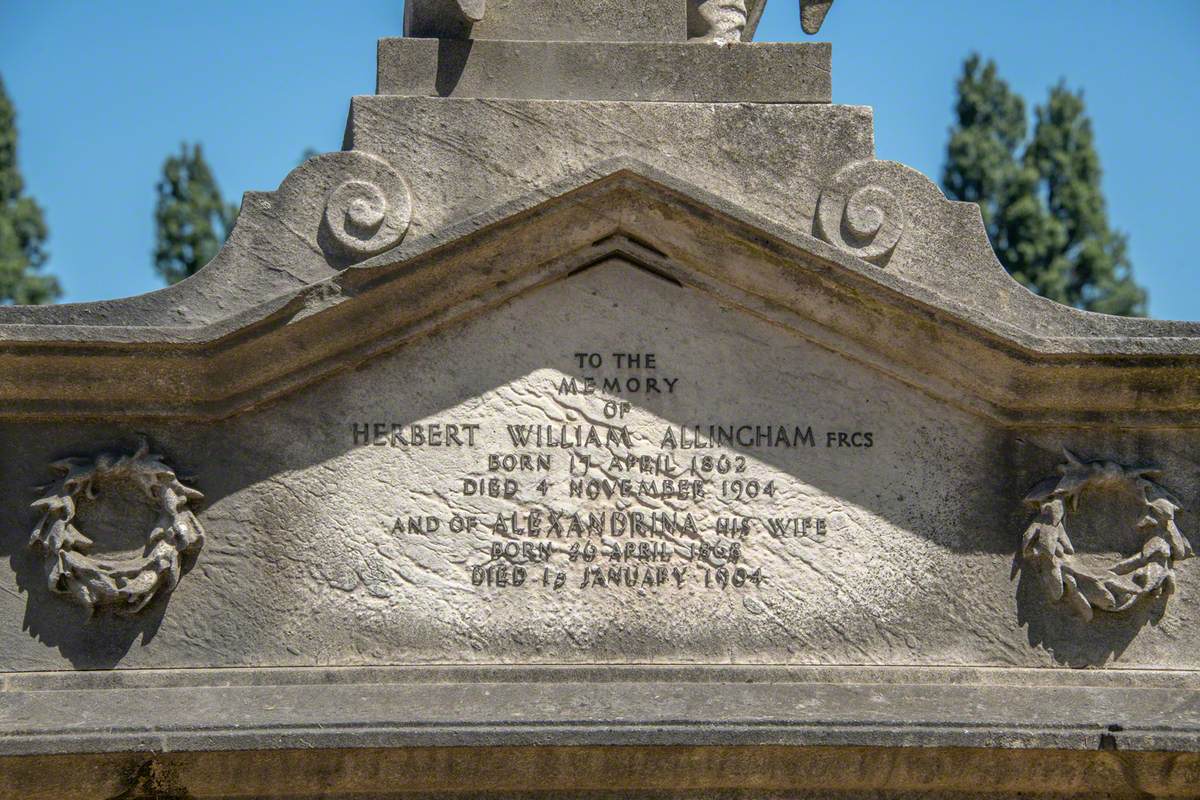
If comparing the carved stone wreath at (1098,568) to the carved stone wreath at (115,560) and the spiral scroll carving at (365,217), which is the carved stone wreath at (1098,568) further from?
→ the carved stone wreath at (115,560)

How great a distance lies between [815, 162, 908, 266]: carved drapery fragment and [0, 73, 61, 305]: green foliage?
58.1 ft

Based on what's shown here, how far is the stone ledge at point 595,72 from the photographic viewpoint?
7039mm

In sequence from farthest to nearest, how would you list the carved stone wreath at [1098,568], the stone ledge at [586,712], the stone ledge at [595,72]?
1. the stone ledge at [595,72]
2. the carved stone wreath at [1098,568]
3. the stone ledge at [586,712]

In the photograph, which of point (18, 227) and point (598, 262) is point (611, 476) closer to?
point (598, 262)

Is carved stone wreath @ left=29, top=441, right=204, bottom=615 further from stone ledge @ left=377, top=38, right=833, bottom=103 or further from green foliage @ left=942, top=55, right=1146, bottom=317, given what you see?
green foliage @ left=942, top=55, right=1146, bottom=317

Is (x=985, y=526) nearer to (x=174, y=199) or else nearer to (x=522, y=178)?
(x=522, y=178)

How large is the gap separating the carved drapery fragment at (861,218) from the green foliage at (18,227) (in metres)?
17.7

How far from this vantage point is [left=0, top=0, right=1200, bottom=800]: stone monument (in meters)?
6.30

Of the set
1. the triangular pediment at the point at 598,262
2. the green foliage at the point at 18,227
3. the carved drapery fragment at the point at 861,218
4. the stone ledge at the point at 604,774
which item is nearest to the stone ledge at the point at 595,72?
the carved drapery fragment at the point at 861,218

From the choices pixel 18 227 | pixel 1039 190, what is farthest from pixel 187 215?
pixel 1039 190

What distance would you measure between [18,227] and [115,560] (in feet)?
58.6

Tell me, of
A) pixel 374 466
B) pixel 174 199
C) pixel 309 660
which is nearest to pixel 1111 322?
pixel 374 466

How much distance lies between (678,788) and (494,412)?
157cm

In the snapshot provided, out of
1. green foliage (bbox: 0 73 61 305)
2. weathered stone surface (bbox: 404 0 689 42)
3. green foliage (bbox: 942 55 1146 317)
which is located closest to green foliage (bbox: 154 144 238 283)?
green foliage (bbox: 0 73 61 305)
